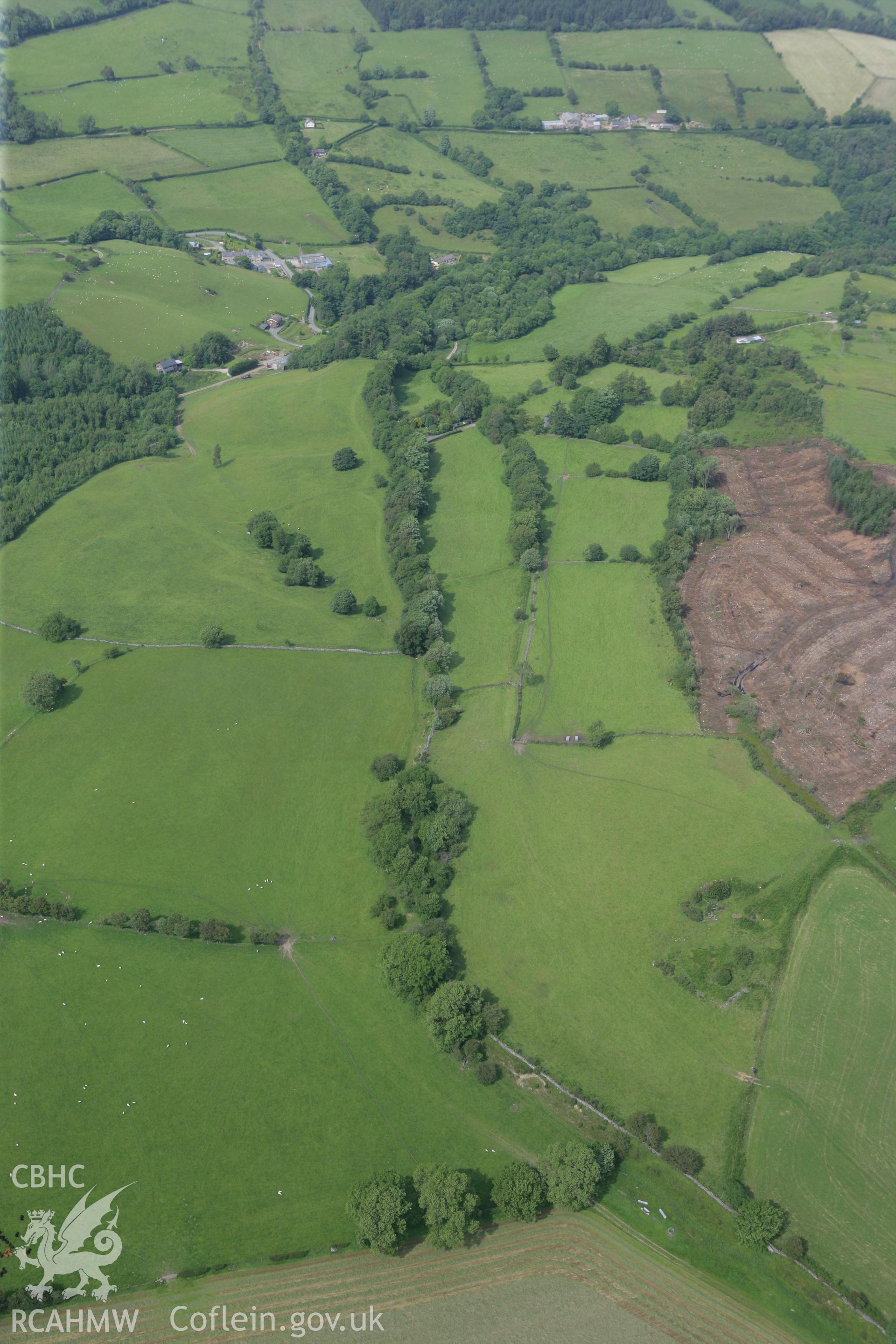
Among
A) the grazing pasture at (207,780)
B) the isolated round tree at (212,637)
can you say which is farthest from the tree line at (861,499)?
the isolated round tree at (212,637)

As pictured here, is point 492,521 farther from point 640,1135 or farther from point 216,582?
point 640,1135

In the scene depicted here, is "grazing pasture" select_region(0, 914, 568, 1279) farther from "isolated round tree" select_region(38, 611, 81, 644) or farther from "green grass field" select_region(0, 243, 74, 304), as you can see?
"green grass field" select_region(0, 243, 74, 304)

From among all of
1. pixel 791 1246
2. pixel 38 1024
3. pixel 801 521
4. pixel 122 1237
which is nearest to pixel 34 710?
pixel 38 1024

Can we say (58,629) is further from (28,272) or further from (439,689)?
(28,272)

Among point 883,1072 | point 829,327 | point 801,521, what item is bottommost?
point 883,1072

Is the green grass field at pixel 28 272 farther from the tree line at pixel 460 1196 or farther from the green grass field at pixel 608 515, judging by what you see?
the tree line at pixel 460 1196

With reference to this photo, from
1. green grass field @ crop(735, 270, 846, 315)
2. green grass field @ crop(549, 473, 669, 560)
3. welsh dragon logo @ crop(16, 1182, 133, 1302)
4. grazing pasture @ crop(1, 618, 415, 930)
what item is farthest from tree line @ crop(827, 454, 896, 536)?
welsh dragon logo @ crop(16, 1182, 133, 1302)
